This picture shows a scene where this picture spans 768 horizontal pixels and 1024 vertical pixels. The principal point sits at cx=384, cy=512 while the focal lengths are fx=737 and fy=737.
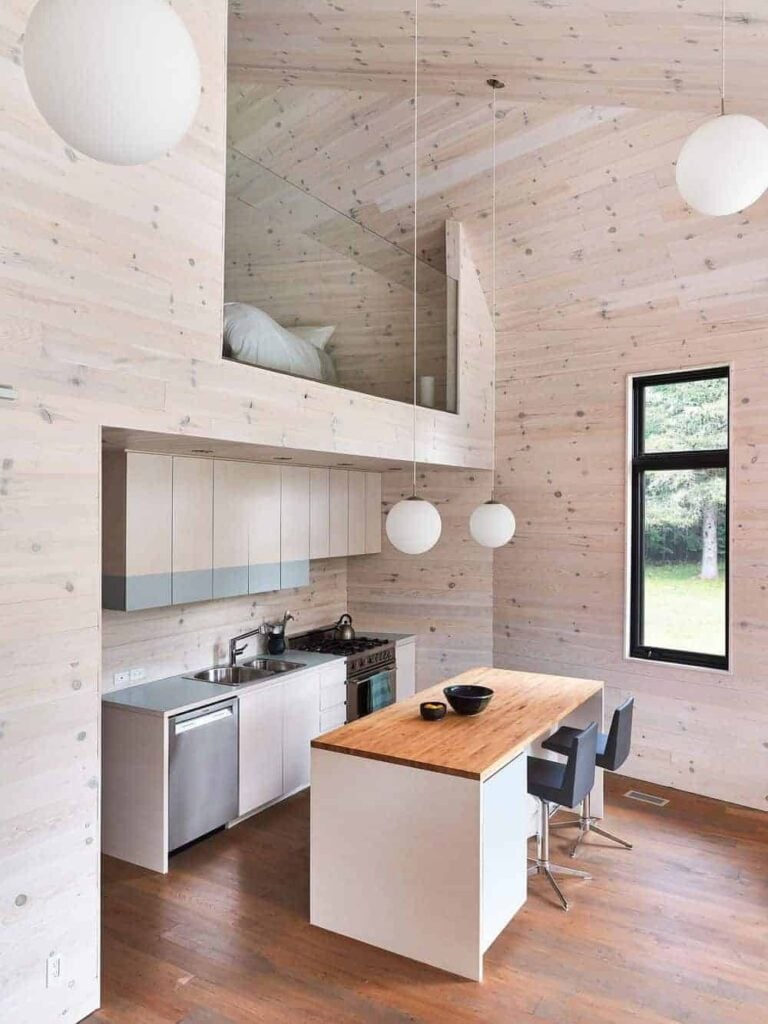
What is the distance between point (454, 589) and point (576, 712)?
5.43ft

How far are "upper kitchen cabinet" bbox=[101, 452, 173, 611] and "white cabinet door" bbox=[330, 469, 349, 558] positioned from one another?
1752mm

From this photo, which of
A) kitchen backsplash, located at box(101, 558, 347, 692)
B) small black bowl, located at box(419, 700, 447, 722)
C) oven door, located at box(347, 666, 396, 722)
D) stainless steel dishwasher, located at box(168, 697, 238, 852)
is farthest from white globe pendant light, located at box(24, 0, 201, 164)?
oven door, located at box(347, 666, 396, 722)

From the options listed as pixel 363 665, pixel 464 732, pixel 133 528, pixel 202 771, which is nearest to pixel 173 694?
pixel 202 771

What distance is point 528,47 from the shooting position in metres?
3.46

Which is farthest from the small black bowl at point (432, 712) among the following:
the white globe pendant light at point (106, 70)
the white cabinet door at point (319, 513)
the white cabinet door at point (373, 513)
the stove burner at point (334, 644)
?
the white globe pendant light at point (106, 70)

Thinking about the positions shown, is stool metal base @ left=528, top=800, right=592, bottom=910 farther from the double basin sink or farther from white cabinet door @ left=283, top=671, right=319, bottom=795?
the double basin sink

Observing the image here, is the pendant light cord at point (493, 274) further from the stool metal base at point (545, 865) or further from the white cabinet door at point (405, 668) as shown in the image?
the stool metal base at point (545, 865)

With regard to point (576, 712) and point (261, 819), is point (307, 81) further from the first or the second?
point (261, 819)

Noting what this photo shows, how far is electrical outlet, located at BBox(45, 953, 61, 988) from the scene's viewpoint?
265cm

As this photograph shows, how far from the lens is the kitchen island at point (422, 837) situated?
10.1 ft

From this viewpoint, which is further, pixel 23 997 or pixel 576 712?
pixel 576 712

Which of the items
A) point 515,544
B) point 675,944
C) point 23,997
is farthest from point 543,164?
point 23,997

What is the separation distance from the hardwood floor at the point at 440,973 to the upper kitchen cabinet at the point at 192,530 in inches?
58.7

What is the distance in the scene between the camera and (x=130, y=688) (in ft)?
14.6
